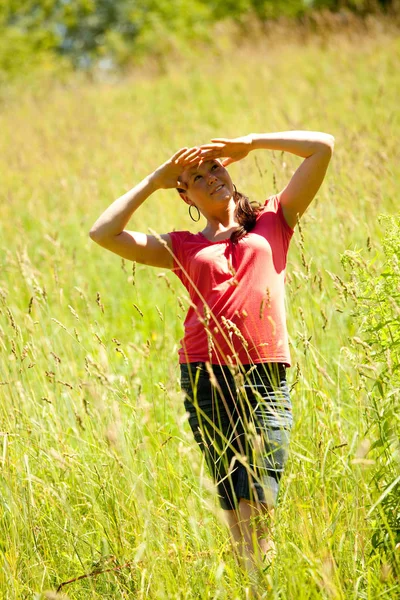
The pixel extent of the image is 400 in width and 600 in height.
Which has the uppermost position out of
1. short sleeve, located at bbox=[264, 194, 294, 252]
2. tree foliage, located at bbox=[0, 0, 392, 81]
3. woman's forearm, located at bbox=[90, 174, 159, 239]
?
tree foliage, located at bbox=[0, 0, 392, 81]

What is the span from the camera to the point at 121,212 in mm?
2637

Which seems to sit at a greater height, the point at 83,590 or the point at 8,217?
the point at 8,217

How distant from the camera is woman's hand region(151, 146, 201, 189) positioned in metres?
2.46

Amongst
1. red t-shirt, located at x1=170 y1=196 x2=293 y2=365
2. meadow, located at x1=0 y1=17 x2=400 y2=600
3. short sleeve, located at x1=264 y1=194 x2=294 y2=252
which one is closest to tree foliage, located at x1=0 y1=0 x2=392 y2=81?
meadow, located at x1=0 y1=17 x2=400 y2=600

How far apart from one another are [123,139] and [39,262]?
3.43 meters

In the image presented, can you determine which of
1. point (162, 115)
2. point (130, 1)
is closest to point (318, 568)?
point (162, 115)

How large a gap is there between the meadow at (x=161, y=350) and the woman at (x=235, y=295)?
0.10 metres

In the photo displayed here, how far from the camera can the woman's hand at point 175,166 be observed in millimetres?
2461

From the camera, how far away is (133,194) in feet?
8.73

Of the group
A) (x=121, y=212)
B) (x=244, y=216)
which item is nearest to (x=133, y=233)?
(x=121, y=212)

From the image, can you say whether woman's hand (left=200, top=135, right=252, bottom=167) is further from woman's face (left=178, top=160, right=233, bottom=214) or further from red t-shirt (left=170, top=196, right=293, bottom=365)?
red t-shirt (left=170, top=196, right=293, bottom=365)

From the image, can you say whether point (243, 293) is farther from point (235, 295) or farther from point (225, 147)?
point (225, 147)

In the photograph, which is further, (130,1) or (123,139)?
(130,1)

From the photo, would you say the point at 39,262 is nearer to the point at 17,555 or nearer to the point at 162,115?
the point at 17,555
